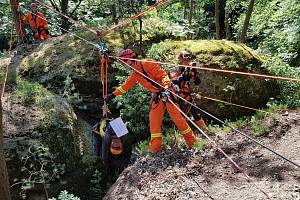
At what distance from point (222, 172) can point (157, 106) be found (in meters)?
1.59

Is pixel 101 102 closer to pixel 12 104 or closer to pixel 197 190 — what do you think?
pixel 12 104

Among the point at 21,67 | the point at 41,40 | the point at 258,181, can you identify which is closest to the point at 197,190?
the point at 258,181

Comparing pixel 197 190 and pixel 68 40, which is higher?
pixel 68 40

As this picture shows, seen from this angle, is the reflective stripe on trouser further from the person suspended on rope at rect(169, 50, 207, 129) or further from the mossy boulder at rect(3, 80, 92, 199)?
the mossy boulder at rect(3, 80, 92, 199)

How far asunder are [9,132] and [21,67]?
343cm

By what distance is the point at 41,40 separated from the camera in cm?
1234

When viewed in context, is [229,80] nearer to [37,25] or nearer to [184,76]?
[184,76]

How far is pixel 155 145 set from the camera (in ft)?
23.9

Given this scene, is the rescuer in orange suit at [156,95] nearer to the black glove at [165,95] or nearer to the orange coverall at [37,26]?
the black glove at [165,95]

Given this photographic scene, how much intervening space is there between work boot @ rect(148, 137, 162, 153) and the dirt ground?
0.42 feet

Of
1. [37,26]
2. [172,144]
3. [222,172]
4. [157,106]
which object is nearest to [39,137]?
[157,106]

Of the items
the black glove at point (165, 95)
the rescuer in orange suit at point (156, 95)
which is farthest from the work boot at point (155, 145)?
the black glove at point (165, 95)

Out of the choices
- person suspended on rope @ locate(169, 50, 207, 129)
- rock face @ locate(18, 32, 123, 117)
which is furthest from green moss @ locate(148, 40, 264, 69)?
person suspended on rope @ locate(169, 50, 207, 129)

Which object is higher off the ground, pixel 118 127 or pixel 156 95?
pixel 156 95
